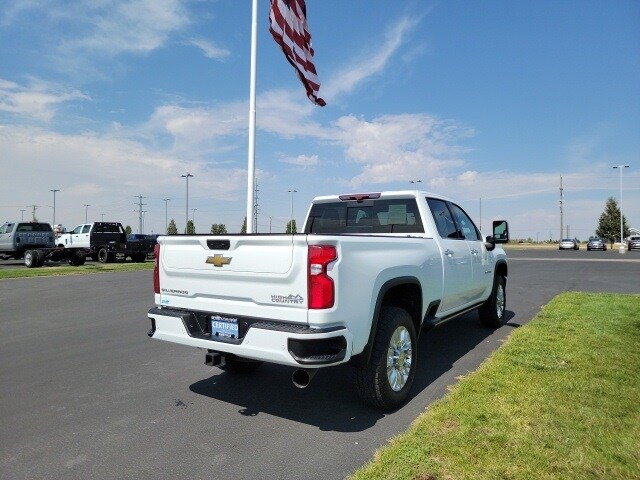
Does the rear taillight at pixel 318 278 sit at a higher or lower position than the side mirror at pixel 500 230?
lower

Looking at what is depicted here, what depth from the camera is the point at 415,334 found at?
4293mm

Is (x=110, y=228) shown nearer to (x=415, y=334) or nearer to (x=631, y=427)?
(x=415, y=334)

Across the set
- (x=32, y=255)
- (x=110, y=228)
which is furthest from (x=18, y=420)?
(x=110, y=228)

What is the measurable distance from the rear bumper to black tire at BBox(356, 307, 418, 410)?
493 mm

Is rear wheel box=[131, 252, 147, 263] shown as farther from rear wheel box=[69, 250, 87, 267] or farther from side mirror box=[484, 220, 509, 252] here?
side mirror box=[484, 220, 509, 252]

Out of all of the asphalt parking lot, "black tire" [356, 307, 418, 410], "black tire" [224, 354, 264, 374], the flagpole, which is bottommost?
the asphalt parking lot

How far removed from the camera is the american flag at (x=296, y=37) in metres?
11.1

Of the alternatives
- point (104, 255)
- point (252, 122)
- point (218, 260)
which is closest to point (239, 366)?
point (218, 260)

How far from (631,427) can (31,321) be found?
890 cm

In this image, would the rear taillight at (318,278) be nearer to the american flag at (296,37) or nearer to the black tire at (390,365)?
the black tire at (390,365)

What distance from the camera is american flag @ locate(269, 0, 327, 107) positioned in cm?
1108

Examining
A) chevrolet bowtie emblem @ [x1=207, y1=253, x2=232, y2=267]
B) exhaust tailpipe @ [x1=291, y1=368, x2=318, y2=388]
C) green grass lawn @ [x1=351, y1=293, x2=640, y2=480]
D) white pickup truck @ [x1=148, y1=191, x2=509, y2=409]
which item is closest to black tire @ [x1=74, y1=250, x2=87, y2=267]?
white pickup truck @ [x1=148, y1=191, x2=509, y2=409]

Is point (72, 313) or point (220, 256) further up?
point (220, 256)

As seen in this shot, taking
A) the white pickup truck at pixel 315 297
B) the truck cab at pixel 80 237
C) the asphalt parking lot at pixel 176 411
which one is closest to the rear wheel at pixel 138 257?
the truck cab at pixel 80 237
